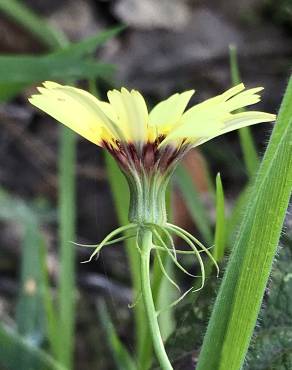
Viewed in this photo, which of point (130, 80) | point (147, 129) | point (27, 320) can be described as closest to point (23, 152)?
point (130, 80)

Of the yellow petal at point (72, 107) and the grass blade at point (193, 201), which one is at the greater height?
the grass blade at point (193, 201)

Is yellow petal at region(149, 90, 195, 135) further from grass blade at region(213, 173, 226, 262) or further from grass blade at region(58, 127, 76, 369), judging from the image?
grass blade at region(58, 127, 76, 369)

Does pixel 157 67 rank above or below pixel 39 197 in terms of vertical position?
above

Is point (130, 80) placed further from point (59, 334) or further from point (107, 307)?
point (59, 334)

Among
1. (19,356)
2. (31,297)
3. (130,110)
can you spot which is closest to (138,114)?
(130,110)

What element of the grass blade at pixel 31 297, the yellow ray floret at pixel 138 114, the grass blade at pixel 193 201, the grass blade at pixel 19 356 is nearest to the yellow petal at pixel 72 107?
the yellow ray floret at pixel 138 114

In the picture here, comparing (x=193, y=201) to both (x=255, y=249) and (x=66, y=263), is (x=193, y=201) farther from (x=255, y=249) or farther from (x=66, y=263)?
(x=255, y=249)

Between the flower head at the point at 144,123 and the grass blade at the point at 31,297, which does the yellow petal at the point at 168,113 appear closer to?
the flower head at the point at 144,123
